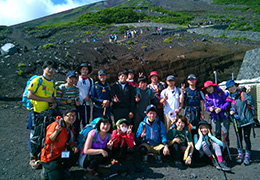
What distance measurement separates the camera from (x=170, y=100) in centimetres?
501

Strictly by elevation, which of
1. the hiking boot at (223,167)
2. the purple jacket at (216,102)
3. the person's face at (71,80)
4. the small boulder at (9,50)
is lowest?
the hiking boot at (223,167)

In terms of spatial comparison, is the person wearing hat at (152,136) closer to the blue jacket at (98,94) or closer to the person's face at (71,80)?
the blue jacket at (98,94)

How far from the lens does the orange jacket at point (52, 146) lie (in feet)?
11.2

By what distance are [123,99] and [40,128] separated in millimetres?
2052

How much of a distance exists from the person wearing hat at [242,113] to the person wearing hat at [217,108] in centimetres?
19

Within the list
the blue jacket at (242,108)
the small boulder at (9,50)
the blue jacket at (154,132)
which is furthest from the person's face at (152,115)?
the small boulder at (9,50)

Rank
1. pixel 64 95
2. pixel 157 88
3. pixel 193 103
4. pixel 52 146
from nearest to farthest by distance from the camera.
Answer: pixel 52 146 < pixel 64 95 < pixel 193 103 < pixel 157 88

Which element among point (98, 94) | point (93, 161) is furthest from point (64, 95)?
point (93, 161)

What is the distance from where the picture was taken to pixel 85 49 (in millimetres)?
17328

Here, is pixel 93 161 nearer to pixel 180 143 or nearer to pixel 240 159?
pixel 180 143

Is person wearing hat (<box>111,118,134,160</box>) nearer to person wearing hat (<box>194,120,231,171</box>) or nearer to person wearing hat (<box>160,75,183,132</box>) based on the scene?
person wearing hat (<box>160,75,183,132</box>)

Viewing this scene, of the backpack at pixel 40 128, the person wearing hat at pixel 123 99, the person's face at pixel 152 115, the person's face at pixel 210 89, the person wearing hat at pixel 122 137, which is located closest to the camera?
the backpack at pixel 40 128

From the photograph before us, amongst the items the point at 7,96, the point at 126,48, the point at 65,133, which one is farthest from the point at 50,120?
the point at 126,48

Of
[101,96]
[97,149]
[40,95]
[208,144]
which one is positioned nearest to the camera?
[97,149]
